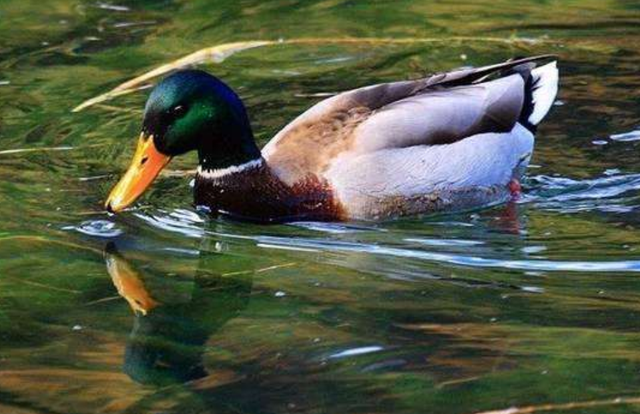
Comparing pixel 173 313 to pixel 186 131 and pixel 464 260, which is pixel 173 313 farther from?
pixel 186 131

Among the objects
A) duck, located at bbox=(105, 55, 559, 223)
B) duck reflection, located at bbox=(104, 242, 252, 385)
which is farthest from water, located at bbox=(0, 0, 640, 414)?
duck, located at bbox=(105, 55, 559, 223)

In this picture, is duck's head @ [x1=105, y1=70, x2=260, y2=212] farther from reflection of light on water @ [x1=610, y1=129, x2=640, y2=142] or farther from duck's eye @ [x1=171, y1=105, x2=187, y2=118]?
reflection of light on water @ [x1=610, y1=129, x2=640, y2=142]

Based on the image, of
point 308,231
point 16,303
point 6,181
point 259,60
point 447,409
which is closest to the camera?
point 447,409

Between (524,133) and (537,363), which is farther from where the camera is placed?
(524,133)

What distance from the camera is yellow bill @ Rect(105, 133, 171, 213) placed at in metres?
7.82

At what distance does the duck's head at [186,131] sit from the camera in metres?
7.85

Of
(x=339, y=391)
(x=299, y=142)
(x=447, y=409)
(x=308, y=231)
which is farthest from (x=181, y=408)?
(x=299, y=142)

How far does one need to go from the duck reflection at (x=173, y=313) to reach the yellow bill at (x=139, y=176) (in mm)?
438

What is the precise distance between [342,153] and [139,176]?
102 centimetres

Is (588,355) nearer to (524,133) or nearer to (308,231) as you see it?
(308,231)

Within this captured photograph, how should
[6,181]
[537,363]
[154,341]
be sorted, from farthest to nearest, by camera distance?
1. [6,181]
2. [154,341]
3. [537,363]

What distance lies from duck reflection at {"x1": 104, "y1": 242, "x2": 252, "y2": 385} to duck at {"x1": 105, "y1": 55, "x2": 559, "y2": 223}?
29.9 inches

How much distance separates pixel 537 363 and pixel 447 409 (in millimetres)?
538

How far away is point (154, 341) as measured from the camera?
6117mm
